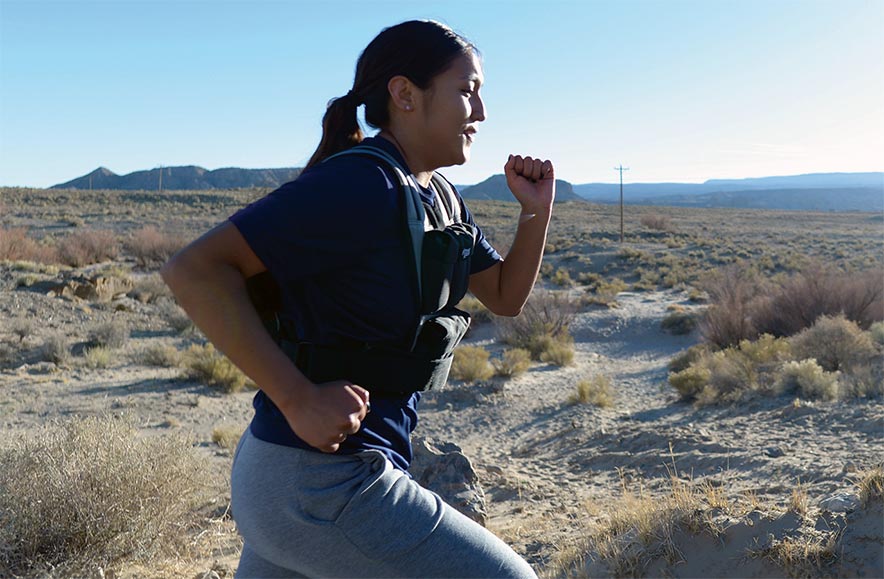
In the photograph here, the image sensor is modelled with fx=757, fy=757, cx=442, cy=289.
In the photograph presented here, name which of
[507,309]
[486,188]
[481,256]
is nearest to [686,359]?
[507,309]

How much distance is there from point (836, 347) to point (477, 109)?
8.71m

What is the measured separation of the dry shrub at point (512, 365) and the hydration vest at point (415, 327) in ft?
30.2

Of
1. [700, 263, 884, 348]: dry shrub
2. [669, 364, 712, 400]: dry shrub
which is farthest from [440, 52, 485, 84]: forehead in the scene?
[700, 263, 884, 348]: dry shrub

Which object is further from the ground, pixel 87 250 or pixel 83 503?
pixel 87 250

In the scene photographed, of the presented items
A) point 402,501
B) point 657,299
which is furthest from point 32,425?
point 657,299

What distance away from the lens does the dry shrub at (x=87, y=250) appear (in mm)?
21781

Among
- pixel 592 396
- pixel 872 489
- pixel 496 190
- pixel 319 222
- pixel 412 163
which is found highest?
pixel 496 190

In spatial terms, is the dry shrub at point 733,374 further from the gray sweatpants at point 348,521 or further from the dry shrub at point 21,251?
the dry shrub at point 21,251

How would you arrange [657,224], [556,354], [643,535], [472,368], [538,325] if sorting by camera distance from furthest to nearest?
[657,224], [538,325], [556,354], [472,368], [643,535]

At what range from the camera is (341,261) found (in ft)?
4.54

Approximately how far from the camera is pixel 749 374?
846cm

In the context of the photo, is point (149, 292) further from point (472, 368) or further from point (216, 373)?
point (472, 368)

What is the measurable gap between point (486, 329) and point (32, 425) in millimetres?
8969

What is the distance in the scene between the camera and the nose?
1700mm
